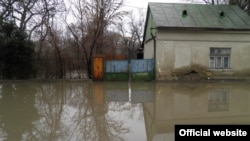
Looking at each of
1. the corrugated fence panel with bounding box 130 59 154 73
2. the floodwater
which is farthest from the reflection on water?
the corrugated fence panel with bounding box 130 59 154 73

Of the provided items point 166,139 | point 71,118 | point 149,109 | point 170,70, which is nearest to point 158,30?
point 170,70

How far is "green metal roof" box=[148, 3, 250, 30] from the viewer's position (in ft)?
55.3

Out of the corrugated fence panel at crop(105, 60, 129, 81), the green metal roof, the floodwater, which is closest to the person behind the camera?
the floodwater

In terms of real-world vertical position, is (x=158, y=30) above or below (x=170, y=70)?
above

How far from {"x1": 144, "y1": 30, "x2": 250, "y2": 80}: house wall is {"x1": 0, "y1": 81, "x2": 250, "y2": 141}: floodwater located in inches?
229

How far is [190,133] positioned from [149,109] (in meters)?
3.93

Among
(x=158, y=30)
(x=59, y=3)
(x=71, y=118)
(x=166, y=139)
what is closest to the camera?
(x=166, y=139)

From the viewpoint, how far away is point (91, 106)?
8.73m

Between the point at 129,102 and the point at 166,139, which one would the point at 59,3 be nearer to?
the point at 129,102

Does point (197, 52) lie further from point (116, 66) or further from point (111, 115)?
point (111, 115)

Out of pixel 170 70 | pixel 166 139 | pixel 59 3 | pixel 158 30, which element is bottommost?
pixel 166 139

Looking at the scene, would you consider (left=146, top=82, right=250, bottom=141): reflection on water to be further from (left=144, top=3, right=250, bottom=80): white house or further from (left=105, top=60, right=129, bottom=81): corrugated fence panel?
(left=105, top=60, right=129, bottom=81): corrugated fence panel

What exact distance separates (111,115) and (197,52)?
36.3 feet

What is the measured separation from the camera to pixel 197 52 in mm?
16922
